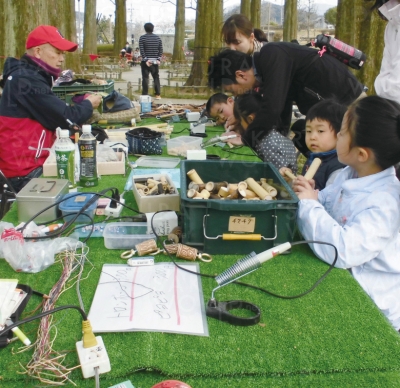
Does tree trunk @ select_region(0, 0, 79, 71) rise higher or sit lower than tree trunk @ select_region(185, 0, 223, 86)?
lower

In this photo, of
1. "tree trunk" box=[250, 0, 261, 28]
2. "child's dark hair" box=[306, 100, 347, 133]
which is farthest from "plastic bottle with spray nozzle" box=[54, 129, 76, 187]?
"tree trunk" box=[250, 0, 261, 28]

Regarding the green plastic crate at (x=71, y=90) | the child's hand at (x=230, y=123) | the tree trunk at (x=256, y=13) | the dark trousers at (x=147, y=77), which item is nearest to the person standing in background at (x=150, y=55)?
the dark trousers at (x=147, y=77)

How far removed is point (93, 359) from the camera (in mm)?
899

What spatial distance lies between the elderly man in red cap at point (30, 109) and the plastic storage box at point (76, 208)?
3.41ft

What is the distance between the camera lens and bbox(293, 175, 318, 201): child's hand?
1586mm

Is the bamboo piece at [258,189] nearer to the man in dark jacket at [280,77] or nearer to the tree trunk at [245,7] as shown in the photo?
the man in dark jacket at [280,77]

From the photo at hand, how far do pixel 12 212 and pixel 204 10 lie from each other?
8740 millimetres

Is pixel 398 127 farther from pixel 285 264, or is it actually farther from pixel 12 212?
pixel 12 212

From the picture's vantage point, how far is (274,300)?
3.81ft

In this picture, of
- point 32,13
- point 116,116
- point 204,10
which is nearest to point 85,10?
point 204,10

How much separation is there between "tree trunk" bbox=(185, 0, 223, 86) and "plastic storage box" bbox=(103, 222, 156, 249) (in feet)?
27.1

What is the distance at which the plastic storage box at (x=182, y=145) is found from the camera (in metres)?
2.74

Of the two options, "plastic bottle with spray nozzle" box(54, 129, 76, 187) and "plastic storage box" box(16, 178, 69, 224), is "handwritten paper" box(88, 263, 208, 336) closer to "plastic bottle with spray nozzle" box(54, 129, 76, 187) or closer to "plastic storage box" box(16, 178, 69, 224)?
"plastic storage box" box(16, 178, 69, 224)

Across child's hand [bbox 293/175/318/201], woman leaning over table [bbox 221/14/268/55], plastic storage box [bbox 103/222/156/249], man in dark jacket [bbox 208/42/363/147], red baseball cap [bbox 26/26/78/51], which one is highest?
woman leaning over table [bbox 221/14/268/55]
